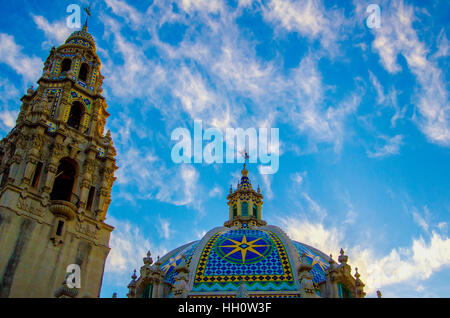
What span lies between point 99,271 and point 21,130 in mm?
9992

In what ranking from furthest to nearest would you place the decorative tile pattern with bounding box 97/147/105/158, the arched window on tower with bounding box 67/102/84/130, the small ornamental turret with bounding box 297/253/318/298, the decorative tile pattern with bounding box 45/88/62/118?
the arched window on tower with bounding box 67/102/84/130 < the decorative tile pattern with bounding box 97/147/105/158 < the decorative tile pattern with bounding box 45/88/62/118 < the small ornamental turret with bounding box 297/253/318/298

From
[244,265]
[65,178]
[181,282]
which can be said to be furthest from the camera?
[65,178]

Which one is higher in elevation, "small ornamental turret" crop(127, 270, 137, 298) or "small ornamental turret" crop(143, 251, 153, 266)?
"small ornamental turret" crop(143, 251, 153, 266)

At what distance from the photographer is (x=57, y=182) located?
28.9m

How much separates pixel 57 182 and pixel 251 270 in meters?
13.8

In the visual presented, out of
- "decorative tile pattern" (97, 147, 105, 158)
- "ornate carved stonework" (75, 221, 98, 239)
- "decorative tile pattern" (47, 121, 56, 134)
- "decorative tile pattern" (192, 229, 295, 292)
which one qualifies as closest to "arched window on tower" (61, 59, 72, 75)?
"decorative tile pattern" (47, 121, 56, 134)

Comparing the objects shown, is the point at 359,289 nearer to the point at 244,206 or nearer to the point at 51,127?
the point at 244,206

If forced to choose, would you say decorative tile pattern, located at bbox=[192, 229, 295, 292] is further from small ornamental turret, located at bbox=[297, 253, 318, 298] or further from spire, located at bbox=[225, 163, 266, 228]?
spire, located at bbox=[225, 163, 266, 228]

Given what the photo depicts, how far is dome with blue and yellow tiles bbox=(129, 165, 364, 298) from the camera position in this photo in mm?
24681

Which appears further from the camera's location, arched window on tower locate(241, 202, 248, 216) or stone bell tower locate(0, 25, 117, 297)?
arched window on tower locate(241, 202, 248, 216)

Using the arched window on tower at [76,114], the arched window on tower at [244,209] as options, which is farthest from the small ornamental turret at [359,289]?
the arched window on tower at [76,114]

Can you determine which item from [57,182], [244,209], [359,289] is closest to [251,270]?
[359,289]

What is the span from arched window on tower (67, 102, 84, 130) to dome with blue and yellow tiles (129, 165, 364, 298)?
38.3 ft
